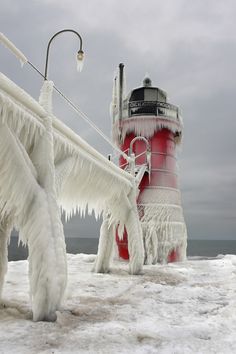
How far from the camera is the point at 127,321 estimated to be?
5.36m

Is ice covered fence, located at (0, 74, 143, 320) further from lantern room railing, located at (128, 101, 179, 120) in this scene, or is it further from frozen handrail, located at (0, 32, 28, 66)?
lantern room railing, located at (128, 101, 179, 120)

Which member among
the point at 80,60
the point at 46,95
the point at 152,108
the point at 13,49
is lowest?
the point at 46,95

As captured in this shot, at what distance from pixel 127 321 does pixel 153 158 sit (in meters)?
14.3

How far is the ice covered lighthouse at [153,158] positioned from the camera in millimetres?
17578

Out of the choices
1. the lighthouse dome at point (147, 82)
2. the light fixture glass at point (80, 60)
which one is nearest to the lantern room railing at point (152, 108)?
the lighthouse dome at point (147, 82)

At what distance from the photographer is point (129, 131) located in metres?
19.6

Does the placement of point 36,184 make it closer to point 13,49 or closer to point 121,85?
point 13,49

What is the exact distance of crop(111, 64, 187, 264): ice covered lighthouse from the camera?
1758 centimetres

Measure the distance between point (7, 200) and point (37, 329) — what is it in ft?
7.03

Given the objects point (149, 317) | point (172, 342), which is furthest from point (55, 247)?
point (172, 342)

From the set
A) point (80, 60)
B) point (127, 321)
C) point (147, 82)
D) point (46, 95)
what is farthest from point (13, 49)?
point (147, 82)

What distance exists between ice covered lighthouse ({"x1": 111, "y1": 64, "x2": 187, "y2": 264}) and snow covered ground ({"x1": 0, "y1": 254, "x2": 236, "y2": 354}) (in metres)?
8.32

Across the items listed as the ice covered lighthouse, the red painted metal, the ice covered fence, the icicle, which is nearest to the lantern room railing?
the ice covered lighthouse

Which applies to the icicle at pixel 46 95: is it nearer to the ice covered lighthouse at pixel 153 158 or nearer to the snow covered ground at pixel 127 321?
the snow covered ground at pixel 127 321
